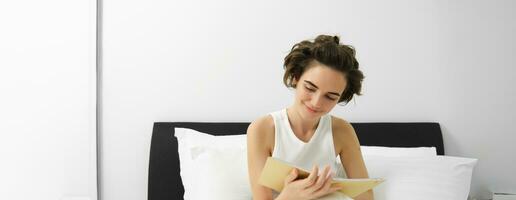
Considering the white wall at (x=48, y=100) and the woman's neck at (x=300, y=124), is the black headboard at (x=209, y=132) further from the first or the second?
the woman's neck at (x=300, y=124)

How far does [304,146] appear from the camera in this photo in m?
1.82

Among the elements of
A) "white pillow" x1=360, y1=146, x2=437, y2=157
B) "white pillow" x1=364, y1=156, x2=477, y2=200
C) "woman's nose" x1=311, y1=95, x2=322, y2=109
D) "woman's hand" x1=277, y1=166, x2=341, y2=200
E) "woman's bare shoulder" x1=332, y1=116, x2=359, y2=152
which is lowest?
"white pillow" x1=364, y1=156, x2=477, y2=200

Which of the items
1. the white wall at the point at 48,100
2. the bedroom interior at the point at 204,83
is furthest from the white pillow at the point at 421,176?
the white wall at the point at 48,100

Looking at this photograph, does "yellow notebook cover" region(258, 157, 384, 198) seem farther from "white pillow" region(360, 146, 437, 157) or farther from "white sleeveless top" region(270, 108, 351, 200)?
"white pillow" region(360, 146, 437, 157)

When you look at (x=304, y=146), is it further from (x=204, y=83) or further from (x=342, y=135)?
(x=204, y=83)

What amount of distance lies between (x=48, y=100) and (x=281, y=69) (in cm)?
97

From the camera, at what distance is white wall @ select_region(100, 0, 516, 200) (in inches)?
96.7

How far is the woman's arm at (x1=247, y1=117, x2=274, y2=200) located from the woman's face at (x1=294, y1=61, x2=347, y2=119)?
7.0 inches

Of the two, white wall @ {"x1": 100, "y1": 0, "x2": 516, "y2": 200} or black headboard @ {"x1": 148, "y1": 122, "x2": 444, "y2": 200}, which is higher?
white wall @ {"x1": 100, "y1": 0, "x2": 516, "y2": 200}

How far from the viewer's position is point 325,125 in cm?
188

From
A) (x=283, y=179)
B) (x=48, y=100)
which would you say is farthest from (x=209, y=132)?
(x=283, y=179)

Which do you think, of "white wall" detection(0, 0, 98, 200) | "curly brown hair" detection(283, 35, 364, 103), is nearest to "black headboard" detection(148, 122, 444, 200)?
"white wall" detection(0, 0, 98, 200)

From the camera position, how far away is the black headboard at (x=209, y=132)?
239 centimetres

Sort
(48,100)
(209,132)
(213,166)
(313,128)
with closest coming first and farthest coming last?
1. (313,128)
2. (213,166)
3. (48,100)
4. (209,132)
